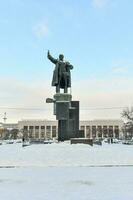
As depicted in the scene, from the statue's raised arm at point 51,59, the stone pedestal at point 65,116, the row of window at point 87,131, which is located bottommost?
the stone pedestal at point 65,116

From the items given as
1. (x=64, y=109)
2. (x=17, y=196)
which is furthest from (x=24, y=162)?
(x=64, y=109)

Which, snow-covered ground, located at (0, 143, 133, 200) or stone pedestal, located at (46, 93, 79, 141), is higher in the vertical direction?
stone pedestal, located at (46, 93, 79, 141)

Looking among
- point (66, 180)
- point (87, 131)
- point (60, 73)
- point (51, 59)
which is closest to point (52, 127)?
point (87, 131)

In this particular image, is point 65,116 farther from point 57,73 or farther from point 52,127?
point 52,127

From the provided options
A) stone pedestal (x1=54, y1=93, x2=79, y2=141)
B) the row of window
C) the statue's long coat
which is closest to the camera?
stone pedestal (x1=54, y1=93, x2=79, y2=141)

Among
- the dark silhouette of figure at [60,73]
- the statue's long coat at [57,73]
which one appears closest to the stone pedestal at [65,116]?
the dark silhouette of figure at [60,73]

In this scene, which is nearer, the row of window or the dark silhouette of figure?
the dark silhouette of figure

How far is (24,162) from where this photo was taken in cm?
2236

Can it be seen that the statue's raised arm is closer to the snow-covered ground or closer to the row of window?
the snow-covered ground

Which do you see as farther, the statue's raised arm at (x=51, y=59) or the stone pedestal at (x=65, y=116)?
the statue's raised arm at (x=51, y=59)

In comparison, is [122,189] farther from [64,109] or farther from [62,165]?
[64,109]

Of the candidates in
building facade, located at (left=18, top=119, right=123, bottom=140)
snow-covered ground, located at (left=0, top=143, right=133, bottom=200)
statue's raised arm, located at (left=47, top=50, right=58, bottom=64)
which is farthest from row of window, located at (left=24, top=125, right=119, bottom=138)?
snow-covered ground, located at (left=0, top=143, right=133, bottom=200)

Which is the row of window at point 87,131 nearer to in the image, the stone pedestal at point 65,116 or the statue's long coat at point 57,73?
the stone pedestal at point 65,116

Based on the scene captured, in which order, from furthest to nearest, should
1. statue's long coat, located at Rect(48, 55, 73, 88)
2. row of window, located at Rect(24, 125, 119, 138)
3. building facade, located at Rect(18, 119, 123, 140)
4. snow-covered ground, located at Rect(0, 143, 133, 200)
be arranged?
building facade, located at Rect(18, 119, 123, 140) < row of window, located at Rect(24, 125, 119, 138) < statue's long coat, located at Rect(48, 55, 73, 88) < snow-covered ground, located at Rect(0, 143, 133, 200)
